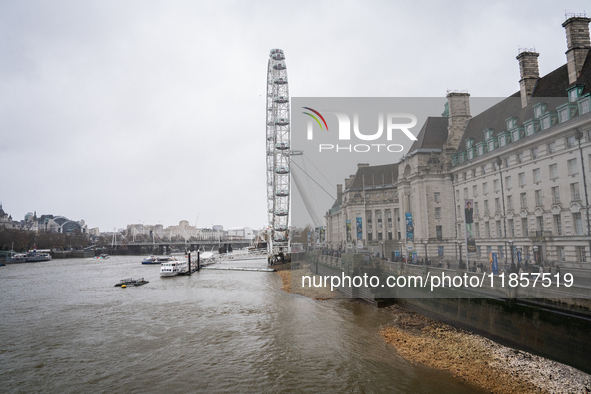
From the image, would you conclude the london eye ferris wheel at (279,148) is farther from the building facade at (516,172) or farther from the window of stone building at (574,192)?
the window of stone building at (574,192)

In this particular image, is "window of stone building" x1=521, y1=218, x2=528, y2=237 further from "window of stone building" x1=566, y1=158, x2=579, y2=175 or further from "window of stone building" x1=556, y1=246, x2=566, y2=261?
"window of stone building" x1=566, y1=158, x2=579, y2=175

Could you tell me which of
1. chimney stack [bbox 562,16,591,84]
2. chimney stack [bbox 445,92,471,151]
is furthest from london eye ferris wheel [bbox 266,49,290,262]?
chimney stack [bbox 562,16,591,84]

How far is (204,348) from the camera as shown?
64.0 ft

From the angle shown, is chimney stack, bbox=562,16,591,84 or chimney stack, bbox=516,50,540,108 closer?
chimney stack, bbox=562,16,591,84

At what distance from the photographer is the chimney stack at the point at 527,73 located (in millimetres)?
30859

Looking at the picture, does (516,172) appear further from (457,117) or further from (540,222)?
(457,117)

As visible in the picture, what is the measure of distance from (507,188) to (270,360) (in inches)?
922

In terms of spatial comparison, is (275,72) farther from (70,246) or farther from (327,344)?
(70,246)

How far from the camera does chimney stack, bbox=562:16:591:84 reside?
2511 cm

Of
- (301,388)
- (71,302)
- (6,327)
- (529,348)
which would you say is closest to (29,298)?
(71,302)

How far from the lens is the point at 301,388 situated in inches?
567

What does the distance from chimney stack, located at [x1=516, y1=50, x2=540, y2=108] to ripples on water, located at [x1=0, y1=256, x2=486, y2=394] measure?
21.9 m

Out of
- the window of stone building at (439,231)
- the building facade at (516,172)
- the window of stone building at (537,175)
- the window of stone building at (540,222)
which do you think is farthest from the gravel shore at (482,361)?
the window of stone building at (439,231)

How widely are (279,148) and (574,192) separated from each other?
55653 mm
